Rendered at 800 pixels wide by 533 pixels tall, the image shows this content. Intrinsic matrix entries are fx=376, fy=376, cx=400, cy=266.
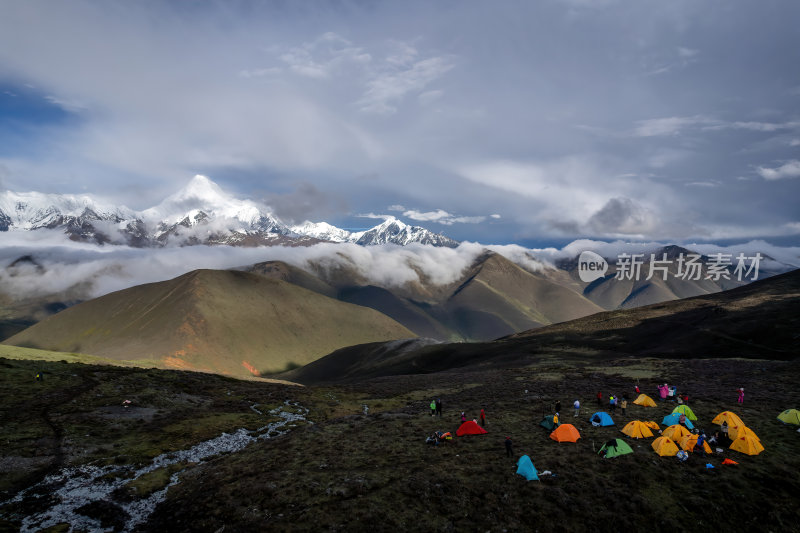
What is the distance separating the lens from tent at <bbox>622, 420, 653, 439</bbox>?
36031 mm

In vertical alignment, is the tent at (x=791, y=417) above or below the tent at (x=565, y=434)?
above

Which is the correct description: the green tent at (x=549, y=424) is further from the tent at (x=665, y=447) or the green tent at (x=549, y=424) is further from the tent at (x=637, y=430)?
the tent at (x=665, y=447)

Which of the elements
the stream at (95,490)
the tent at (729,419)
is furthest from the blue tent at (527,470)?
the stream at (95,490)

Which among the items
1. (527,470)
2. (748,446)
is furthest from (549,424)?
(748,446)

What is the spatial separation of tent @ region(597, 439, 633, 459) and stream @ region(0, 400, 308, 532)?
37337mm

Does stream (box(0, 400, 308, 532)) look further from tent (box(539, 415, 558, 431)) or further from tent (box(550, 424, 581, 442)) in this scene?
tent (box(539, 415, 558, 431))

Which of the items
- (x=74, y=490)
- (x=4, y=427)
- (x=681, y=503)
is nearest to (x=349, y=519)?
(x=681, y=503)

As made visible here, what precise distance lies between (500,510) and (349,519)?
32.7 ft

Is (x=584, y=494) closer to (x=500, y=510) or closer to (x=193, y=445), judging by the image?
(x=500, y=510)

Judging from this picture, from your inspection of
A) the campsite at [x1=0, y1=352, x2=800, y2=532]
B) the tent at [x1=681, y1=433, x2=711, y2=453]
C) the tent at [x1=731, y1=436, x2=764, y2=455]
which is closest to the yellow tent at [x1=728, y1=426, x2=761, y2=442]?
the tent at [x1=731, y1=436, x2=764, y2=455]

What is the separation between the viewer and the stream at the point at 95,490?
93.7 feet

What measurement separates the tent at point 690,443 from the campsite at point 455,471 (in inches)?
28.2

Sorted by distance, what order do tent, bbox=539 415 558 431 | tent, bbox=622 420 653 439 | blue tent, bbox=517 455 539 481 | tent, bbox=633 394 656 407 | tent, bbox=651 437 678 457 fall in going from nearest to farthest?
blue tent, bbox=517 455 539 481 → tent, bbox=651 437 678 457 → tent, bbox=622 420 653 439 → tent, bbox=539 415 558 431 → tent, bbox=633 394 656 407

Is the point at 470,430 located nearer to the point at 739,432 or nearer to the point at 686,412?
the point at 739,432
